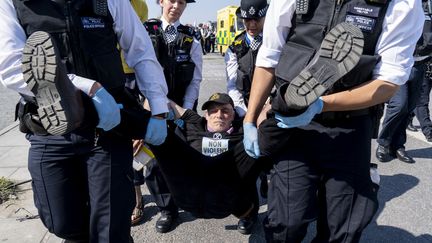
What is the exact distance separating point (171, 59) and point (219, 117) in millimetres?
618

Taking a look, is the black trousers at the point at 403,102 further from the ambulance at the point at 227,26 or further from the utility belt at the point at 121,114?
the ambulance at the point at 227,26

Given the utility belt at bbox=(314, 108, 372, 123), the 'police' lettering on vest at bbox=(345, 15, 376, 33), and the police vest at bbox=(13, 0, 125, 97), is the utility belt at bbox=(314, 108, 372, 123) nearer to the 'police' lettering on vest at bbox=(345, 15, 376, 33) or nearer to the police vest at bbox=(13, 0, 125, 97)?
the 'police' lettering on vest at bbox=(345, 15, 376, 33)

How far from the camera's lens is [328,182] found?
1.87 metres

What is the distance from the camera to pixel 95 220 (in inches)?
70.8

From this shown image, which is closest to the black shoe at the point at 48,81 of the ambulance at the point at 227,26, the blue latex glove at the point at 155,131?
the blue latex glove at the point at 155,131

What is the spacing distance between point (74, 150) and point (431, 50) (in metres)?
3.92

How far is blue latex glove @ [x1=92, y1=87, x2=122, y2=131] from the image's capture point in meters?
1.55

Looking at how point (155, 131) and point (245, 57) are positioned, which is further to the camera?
point (245, 57)

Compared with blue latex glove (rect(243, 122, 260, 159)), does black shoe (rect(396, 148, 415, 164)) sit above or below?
below

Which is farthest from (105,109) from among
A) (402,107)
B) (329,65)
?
(402,107)

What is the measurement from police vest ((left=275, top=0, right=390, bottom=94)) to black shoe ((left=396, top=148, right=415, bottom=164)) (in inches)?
119

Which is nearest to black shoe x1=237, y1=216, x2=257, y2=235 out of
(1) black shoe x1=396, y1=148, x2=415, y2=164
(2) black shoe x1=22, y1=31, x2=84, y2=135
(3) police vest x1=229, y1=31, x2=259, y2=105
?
(3) police vest x1=229, y1=31, x2=259, y2=105

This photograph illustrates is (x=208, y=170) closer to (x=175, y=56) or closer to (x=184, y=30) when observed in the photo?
(x=175, y=56)

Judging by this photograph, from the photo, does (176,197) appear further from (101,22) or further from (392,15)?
(392,15)
